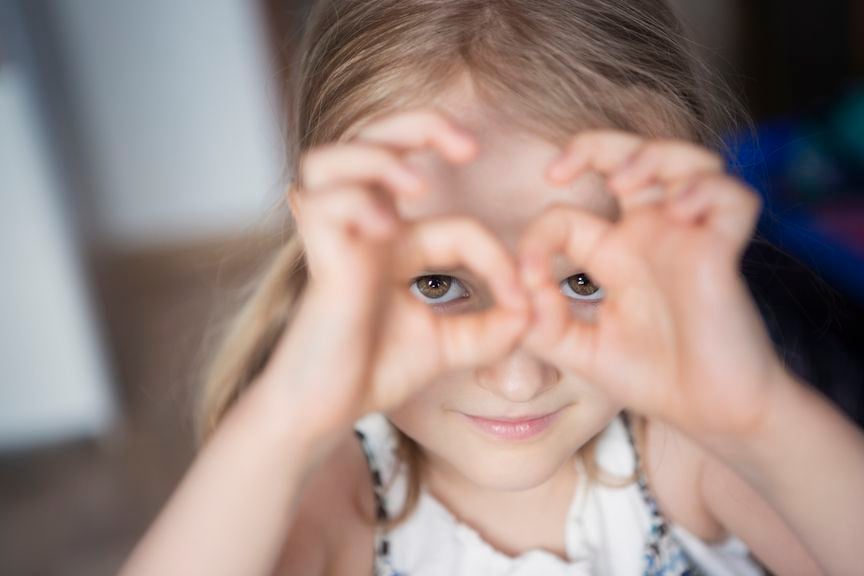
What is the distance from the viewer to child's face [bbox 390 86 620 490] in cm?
72

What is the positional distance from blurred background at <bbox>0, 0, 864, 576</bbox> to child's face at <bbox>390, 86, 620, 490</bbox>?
40 centimetres

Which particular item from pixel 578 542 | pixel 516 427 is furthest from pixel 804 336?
pixel 516 427

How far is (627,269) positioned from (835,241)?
1457mm

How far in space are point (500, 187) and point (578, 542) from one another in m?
0.45

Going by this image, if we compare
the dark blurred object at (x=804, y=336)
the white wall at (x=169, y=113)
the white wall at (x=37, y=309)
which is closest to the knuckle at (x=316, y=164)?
the dark blurred object at (x=804, y=336)

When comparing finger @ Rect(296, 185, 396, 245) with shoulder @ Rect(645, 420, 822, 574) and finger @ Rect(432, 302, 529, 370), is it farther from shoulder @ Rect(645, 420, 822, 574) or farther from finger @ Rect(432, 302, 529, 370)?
shoulder @ Rect(645, 420, 822, 574)

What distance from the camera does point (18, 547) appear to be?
1.87 meters

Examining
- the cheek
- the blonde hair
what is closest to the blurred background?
the blonde hair

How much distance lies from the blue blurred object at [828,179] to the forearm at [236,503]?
136 cm

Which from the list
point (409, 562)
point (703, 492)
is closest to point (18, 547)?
point (409, 562)

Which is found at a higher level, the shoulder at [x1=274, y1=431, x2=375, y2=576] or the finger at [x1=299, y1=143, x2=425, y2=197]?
the finger at [x1=299, y1=143, x2=425, y2=197]

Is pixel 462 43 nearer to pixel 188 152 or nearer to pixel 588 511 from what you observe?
pixel 588 511

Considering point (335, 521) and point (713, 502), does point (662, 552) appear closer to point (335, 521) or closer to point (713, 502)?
point (713, 502)

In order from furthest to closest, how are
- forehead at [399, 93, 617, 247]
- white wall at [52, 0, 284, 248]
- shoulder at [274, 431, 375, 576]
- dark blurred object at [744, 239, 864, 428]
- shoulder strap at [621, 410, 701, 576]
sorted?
white wall at [52, 0, 284, 248]
dark blurred object at [744, 239, 864, 428]
shoulder strap at [621, 410, 701, 576]
shoulder at [274, 431, 375, 576]
forehead at [399, 93, 617, 247]
